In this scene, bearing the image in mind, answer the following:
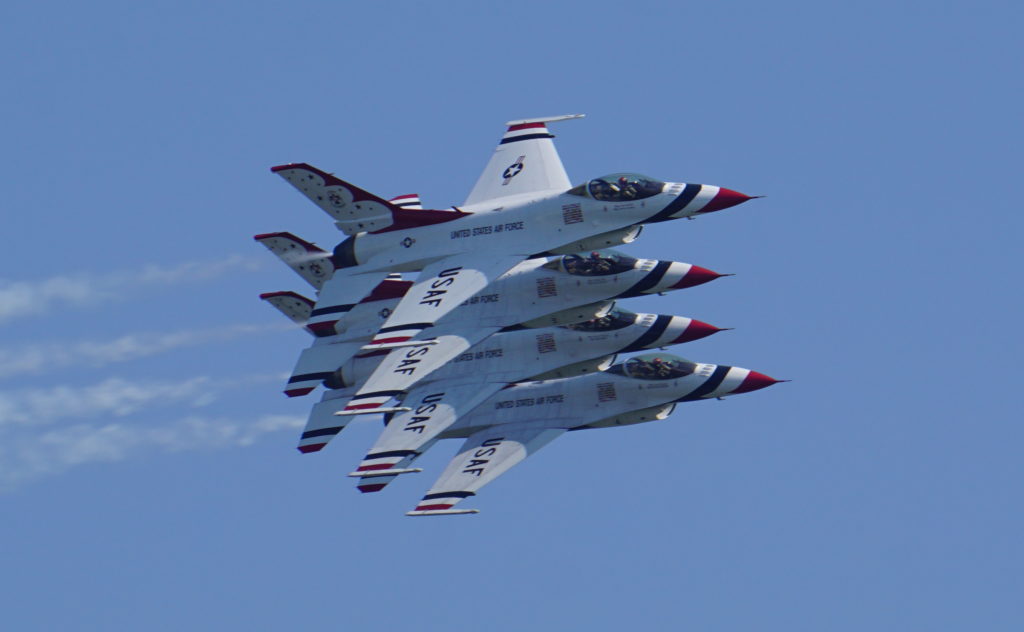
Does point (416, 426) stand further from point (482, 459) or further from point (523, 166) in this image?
point (523, 166)

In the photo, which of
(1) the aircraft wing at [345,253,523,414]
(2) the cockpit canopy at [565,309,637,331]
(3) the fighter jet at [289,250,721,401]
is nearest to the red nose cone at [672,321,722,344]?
(2) the cockpit canopy at [565,309,637,331]

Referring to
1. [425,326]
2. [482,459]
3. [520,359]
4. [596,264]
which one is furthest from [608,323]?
[425,326]

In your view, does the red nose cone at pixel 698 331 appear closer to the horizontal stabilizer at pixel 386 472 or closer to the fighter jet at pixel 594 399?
the fighter jet at pixel 594 399

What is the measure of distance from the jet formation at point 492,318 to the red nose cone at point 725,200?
0.15ft

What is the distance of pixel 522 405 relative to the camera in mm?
81500

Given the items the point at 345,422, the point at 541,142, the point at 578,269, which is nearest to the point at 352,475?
the point at 345,422

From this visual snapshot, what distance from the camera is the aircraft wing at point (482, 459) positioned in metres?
78.4

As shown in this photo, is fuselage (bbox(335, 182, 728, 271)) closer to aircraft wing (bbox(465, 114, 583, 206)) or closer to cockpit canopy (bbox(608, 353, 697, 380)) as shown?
aircraft wing (bbox(465, 114, 583, 206))

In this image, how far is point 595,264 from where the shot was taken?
79250 millimetres

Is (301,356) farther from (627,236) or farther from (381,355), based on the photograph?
(627,236)

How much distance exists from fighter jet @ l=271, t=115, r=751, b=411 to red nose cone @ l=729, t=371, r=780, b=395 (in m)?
8.07

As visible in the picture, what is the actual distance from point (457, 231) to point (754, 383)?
12.3 meters

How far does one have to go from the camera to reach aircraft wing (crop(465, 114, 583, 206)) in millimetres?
82812

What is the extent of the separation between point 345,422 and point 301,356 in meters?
2.79
